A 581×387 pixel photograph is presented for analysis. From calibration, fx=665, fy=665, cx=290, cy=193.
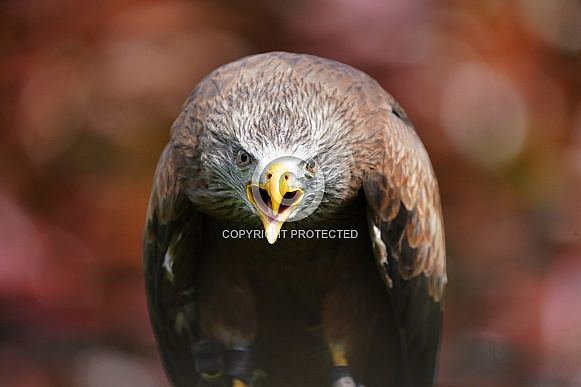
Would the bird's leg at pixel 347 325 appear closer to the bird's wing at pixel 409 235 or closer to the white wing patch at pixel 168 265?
the bird's wing at pixel 409 235

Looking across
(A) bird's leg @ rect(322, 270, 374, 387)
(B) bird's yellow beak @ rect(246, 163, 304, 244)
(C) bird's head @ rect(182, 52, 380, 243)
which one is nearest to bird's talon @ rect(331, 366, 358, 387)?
(A) bird's leg @ rect(322, 270, 374, 387)

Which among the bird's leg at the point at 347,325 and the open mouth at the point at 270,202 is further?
the bird's leg at the point at 347,325

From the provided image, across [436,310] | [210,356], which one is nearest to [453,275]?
[436,310]

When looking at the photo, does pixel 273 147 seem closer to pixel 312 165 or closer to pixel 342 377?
pixel 312 165

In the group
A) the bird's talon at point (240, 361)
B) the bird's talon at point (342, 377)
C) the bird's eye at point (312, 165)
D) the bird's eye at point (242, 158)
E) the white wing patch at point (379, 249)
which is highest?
the bird's eye at point (242, 158)

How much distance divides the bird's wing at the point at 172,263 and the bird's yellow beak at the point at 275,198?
0.95 ft

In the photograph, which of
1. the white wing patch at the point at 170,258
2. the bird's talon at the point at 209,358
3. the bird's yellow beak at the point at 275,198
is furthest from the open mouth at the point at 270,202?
the bird's talon at the point at 209,358

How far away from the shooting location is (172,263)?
1.71m

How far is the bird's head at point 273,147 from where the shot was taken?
4.56 ft

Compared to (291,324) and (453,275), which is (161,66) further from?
(453,275)

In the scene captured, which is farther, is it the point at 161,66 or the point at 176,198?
the point at 161,66

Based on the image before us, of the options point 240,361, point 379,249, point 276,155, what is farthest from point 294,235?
point 240,361

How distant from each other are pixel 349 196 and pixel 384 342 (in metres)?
0.50

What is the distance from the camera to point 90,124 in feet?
6.80
